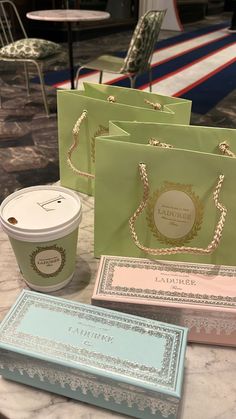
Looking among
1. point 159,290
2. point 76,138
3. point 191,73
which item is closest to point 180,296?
point 159,290

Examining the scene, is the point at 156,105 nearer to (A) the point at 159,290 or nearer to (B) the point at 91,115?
(B) the point at 91,115

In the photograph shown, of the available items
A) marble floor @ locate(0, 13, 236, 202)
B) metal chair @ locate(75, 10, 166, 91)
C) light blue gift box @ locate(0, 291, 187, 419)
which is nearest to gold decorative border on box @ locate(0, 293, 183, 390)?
light blue gift box @ locate(0, 291, 187, 419)

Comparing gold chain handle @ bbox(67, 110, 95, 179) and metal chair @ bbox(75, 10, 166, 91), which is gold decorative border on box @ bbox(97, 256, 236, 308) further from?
metal chair @ bbox(75, 10, 166, 91)

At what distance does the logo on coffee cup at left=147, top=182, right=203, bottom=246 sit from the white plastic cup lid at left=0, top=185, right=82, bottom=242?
0.51 ft

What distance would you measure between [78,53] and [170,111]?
16.3 feet

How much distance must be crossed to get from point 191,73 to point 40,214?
4132 millimetres

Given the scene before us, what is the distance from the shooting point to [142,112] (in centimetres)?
92

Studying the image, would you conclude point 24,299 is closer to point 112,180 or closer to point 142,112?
point 112,180

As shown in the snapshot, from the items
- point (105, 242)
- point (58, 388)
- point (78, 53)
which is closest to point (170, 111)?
point (105, 242)

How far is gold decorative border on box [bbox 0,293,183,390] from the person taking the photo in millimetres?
519

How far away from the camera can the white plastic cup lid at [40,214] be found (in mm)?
653

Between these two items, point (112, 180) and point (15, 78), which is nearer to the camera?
point (112, 180)

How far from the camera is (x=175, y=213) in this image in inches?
30.1

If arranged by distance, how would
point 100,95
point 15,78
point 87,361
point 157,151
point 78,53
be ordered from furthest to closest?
1. point 78,53
2. point 15,78
3. point 100,95
4. point 157,151
5. point 87,361
